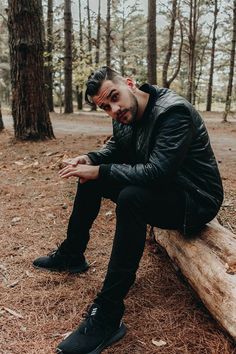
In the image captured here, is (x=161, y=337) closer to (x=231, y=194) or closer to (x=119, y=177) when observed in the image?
(x=119, y=177)

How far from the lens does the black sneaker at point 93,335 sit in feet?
7.76

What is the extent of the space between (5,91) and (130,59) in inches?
609

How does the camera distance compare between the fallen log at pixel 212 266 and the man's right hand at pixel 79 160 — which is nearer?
the fallen log at pixel 212 266

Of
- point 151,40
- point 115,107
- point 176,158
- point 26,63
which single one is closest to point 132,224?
point 176,158

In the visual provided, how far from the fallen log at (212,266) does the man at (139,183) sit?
14cm

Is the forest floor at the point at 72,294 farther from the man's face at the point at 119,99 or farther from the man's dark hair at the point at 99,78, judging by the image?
the man's dark hair at the point at 99,78

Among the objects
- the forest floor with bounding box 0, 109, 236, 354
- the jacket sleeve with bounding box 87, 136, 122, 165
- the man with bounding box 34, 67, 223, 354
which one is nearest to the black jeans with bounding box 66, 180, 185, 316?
the man with bounding box 34, 67, 223, 354

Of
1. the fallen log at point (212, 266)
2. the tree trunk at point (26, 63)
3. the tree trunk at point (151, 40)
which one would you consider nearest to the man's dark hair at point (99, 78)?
the fallen log at point (212, 266)

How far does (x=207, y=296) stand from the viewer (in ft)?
8.32

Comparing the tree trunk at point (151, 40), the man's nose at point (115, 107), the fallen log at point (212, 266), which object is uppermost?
the tree trunk at point (151, 40)

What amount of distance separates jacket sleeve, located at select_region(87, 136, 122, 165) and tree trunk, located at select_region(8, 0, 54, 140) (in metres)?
5.02

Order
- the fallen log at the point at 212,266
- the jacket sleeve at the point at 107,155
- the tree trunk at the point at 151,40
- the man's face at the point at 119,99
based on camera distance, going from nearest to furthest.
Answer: the fallen log at the point at 212,266 < the man's face at the point at 119,99 < the jacket sleeve at the point at 107,155 < the tree trunk at the point at 151,40

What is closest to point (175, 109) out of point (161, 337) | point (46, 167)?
point (161, 337)

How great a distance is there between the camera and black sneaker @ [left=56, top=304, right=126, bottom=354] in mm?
2365
